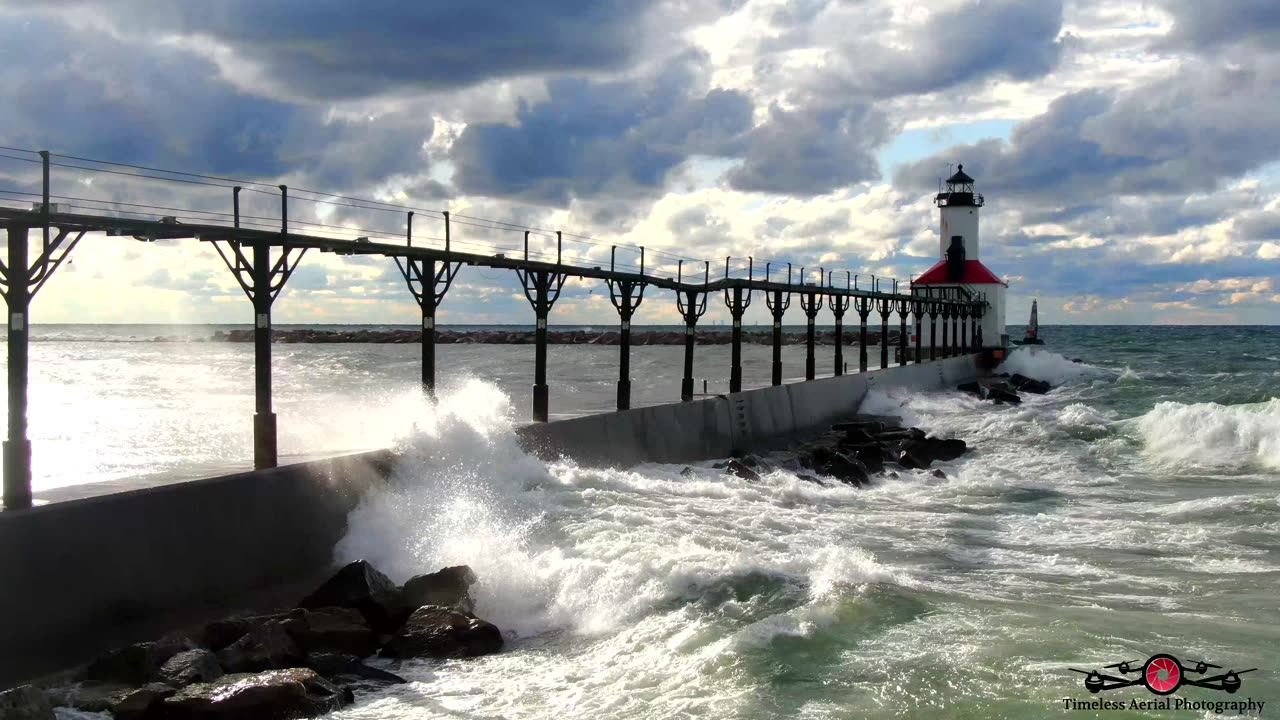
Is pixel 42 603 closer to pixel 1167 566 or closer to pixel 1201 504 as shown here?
pixel 1167 566

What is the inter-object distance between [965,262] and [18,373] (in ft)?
185

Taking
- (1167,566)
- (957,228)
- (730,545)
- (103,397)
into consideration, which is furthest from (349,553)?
(957,228)

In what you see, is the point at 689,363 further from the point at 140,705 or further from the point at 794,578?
the point at 140,705

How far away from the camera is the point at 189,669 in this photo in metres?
8.60

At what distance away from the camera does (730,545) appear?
13430 mm

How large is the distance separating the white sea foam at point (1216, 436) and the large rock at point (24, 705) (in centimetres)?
2404

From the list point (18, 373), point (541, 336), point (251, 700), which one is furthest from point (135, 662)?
point (541, 336)

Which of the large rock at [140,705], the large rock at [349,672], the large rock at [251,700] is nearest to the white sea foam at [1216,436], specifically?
the large rock at [349,672]

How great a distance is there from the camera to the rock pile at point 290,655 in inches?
317

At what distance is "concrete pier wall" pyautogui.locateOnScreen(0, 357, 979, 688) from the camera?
9.40 meters

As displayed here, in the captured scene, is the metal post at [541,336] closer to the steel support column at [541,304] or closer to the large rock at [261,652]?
the steel support column at [541,304]

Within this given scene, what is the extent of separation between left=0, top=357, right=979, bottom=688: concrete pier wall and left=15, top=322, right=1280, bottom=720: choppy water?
2.24ft

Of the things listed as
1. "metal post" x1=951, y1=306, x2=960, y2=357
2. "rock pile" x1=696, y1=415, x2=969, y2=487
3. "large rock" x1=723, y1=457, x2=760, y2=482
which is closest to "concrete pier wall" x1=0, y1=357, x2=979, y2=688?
"large rock" x1=723, y1=457, x2=760, y2=482

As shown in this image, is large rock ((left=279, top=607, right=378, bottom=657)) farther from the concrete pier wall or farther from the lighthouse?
the lighthouse
